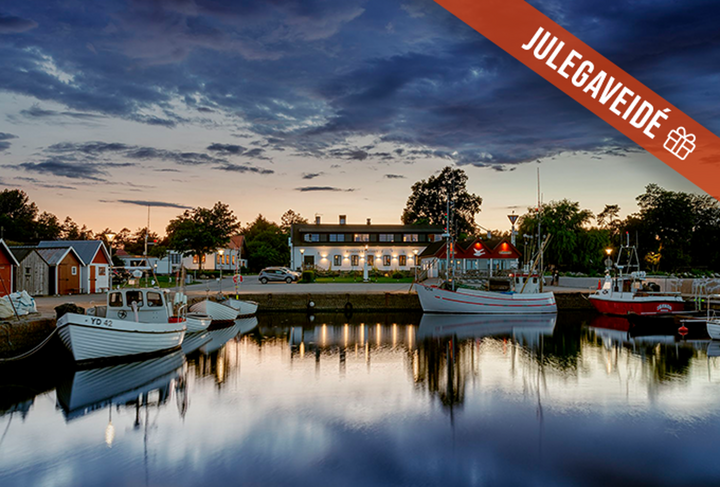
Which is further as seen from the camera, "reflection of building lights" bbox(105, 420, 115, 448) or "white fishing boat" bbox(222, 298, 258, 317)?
"white fishing boat" bbox(222, 298, 258, 317)

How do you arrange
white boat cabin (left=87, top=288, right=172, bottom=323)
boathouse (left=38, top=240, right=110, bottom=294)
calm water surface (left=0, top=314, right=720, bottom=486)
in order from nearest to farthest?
1. calm water surface (left=0, top=314, right=720, bottom=486)
2. white boat cabin (left=87, top=288, right=172, bottom=323)
3. boathouse (left=38, top=240, right=110, bottom=294)

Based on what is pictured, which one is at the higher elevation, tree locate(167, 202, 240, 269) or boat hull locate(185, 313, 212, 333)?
tree locate(167, 202, 240, 269)

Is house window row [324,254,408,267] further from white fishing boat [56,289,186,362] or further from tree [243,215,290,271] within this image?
white fishing boat [56,289,186,362]

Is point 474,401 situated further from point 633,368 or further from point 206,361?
point 206,361

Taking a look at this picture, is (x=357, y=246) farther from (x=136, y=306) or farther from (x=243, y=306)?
(x=136, y=306)

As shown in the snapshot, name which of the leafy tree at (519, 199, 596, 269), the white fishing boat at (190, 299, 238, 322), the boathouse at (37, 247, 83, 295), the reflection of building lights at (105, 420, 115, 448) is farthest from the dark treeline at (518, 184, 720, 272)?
the reflection of building lights at (105, 420, 115, 448)

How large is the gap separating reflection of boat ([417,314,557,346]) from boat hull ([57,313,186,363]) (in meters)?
12.7

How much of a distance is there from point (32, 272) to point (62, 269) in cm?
165

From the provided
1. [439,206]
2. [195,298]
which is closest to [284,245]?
[439,206]

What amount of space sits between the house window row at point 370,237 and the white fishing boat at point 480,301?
109 ft

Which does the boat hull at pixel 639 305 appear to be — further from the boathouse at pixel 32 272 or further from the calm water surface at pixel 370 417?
the boathouse at pixel 32 272

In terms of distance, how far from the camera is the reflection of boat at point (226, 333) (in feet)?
79.4

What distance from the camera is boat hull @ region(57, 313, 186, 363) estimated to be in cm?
1747

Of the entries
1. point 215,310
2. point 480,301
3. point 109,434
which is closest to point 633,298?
point 480,301
